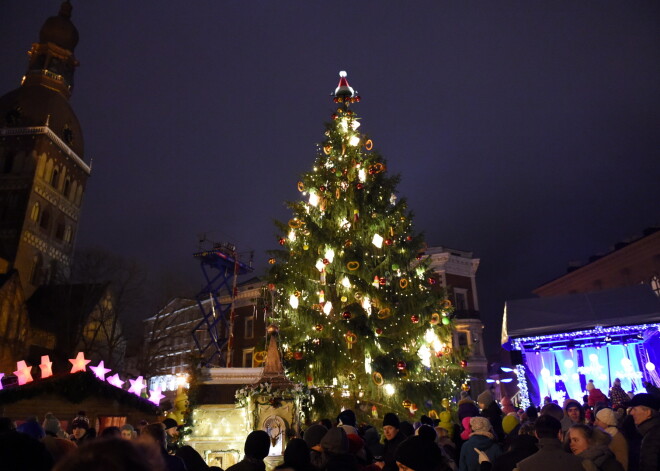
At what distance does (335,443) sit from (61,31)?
68068 millimetres

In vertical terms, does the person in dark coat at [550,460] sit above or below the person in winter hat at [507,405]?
below

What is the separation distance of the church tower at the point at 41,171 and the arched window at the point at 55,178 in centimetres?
8

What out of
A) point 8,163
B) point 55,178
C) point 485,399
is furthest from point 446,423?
point 8,163

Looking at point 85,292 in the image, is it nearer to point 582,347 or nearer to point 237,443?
point 237,443

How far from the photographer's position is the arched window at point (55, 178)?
46.8 m

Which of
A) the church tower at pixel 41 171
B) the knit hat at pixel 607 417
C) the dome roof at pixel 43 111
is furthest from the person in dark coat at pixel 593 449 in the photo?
the dome roof at pixel 43 111

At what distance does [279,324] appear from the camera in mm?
13547

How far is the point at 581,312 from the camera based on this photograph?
1634cm

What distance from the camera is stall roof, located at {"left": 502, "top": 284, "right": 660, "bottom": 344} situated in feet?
50.2

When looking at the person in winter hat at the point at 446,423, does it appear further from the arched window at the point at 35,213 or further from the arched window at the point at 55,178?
the arched window at the point at 55,178

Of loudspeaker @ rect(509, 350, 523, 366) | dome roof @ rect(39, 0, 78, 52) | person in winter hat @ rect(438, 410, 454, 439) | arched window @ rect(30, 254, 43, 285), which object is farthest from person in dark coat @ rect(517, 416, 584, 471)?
dome roof @ rect(39, 0, 78, 52)

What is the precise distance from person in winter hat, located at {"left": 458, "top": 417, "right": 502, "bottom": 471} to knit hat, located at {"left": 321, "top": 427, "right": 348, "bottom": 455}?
166 cm

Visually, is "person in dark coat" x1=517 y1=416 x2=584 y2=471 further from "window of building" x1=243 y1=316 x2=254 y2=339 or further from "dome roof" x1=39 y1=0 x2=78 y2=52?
"dome roof" x1=39 y1=0 x2=78 y2=52

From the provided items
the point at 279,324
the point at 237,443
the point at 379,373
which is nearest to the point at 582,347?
the point at 379,373
